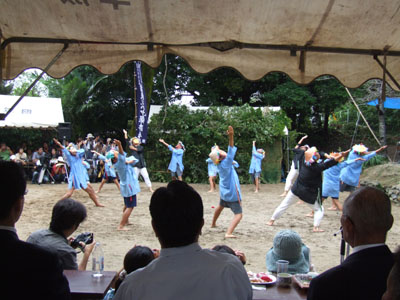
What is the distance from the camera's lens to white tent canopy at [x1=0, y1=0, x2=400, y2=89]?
2.70 meters

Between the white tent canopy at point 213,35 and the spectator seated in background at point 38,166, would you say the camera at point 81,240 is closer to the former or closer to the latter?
the white tent canopy at point 213,35

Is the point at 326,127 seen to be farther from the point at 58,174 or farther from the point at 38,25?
the point at 38,25

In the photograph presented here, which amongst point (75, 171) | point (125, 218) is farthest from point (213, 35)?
point (75, 171)

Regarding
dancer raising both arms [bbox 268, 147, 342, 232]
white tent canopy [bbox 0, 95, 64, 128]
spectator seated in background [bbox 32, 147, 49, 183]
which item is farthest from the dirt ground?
white tent canopy [bbox 0, 95, 64, 128]

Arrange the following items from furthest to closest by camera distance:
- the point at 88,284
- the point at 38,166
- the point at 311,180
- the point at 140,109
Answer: the point at 38,166 < the point at 140,109 < the point at 311,180 < the point at 88,284

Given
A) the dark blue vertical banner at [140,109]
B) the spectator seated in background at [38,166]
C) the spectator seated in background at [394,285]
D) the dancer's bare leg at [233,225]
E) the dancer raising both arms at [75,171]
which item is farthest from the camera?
the spectator seated in background at [38,166]

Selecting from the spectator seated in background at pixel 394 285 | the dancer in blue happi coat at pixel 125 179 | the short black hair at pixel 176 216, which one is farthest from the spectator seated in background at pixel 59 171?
the spectator seated in background at pixel 394 285

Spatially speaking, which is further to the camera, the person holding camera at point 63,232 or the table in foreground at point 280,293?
the person holding camera at point 63,232

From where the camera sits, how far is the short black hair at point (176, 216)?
59.1 inches

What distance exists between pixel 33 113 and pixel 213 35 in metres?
15.6

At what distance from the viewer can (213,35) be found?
310 cm

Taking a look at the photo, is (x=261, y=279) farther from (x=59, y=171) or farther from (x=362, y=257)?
(x=59, y=171)

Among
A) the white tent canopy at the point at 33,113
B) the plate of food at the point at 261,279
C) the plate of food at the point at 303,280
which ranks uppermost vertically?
the white tent canopy at the point at 33,113

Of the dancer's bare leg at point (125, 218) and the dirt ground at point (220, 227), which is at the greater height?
the dancer's bare leg at point (125, 218)
